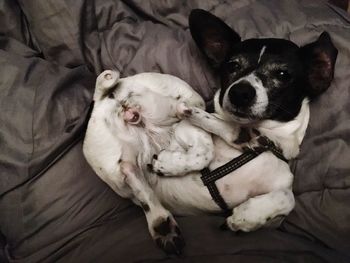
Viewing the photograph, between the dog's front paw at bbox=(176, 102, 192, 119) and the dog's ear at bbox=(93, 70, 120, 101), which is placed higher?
the dog's ear at bbox=(93, 70, 120, 101)

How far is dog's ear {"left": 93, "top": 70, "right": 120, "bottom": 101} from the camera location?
5.09 feet

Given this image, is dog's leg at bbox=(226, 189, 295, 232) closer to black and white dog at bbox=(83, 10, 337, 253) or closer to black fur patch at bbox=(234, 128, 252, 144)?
black and white dog at bbox=(83, 10, 337, 253)

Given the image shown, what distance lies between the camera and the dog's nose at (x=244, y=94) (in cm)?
132

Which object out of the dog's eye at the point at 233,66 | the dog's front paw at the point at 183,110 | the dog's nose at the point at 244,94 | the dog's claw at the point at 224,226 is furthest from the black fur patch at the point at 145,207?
the dog's eye at the point at 233,66

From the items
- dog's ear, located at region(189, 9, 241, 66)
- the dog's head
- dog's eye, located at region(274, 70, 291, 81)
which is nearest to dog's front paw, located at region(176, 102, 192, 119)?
the dog's head

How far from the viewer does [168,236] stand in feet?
4.37

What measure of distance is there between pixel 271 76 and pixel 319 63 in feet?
0.65

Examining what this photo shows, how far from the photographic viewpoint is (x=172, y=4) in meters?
1.88

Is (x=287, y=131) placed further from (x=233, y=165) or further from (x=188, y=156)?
(x=188, y=156)

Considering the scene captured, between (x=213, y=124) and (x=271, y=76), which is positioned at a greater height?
(x=271, y=76)

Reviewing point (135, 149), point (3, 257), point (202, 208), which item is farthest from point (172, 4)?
point (3, 257)

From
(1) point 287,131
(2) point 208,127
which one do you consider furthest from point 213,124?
(1) point 287,131

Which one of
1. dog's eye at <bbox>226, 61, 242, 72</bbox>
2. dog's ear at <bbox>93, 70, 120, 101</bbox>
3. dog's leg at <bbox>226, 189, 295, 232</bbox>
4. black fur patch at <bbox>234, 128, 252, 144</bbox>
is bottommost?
dog's leg at <bbox>226, 189, 295, 232</bbox>

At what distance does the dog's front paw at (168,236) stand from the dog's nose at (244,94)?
45cm
